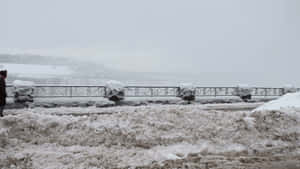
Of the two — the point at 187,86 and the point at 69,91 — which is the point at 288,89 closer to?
the point at 187,86

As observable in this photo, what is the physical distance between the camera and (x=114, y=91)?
17.4m

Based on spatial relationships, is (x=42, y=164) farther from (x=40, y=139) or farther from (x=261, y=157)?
(x=261, y=157)

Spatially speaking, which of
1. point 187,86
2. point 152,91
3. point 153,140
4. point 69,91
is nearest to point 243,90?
point 187,86

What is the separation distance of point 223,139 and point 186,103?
461 inches

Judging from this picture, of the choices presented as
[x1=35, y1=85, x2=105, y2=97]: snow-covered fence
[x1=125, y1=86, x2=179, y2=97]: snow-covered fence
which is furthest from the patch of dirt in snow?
[x1=125, y1=86, x2=179, y2=97]: snow-covered fence

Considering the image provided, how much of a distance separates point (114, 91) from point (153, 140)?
11134 mm

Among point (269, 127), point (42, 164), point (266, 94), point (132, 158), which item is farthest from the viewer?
point (266, 94)

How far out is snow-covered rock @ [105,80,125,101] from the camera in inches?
682

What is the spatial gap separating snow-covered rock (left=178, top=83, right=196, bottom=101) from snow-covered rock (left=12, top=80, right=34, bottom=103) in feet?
34.4

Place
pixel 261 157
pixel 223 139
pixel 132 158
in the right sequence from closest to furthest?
pixel 132 158, pixel 261 157, pixel 223 139

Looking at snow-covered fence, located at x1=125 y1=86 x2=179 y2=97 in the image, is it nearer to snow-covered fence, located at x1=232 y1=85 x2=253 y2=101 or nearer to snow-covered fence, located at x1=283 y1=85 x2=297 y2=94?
snow-covered fence, located at x1=232 y1=85 x2=253 y2=101

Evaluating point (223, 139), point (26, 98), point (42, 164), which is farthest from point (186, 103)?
point (42, 164)

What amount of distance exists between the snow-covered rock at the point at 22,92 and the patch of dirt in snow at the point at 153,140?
27.8 feet

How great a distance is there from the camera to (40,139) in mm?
6359
